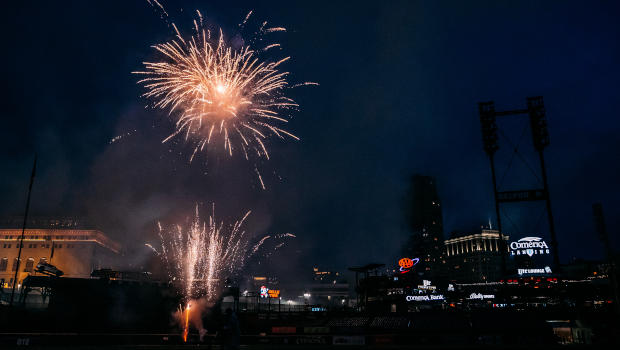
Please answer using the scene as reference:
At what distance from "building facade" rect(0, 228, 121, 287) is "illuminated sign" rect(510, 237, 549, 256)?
107486 millimetres

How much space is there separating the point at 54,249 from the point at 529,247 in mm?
118450

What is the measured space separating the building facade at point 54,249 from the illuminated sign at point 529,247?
10749 centimetres

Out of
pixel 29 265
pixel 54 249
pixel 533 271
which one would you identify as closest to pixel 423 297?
pixel 533 271

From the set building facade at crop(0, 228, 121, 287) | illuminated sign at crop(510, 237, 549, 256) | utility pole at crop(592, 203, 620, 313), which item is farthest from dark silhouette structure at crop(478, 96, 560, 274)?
building facade at crop(0, 228, 121, 287)

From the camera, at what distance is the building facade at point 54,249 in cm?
10144

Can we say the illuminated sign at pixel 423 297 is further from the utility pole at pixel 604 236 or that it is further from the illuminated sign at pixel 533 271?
the utility pole at pixel 604 236

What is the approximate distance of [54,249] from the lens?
104438mm

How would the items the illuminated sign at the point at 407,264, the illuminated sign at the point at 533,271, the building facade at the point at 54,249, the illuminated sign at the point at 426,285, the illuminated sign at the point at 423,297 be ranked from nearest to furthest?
the illuminated sign at the point at 533,271 → the illuminated sign at the point at 423,297 → the illuminated sign at the point at 426,285 → the illuminated sign at the point at 407,264 → the building facade at the point at 54,249

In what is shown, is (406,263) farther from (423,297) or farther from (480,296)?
(480,296)

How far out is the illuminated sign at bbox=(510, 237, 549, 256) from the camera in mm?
53906

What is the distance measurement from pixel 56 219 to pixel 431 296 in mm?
109683

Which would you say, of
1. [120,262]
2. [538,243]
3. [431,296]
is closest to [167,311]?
[431,296]

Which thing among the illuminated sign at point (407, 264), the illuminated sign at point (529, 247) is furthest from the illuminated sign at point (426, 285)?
the illuminated sign at point (529, 247)

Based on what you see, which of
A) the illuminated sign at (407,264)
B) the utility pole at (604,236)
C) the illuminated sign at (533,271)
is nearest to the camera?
the utility pole at (604,236)
